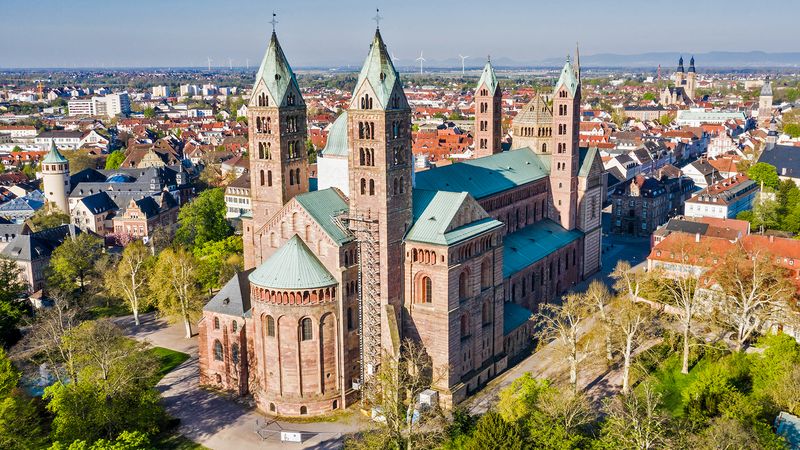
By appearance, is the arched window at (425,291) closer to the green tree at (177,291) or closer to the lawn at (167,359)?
the lawn at (167,359)

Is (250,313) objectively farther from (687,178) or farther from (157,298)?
(687,178)

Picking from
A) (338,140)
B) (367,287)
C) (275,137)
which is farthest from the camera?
(338,140)

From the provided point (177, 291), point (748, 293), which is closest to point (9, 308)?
point (177, 291)

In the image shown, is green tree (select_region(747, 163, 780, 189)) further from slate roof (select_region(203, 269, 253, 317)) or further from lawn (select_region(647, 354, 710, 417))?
slate roof (select_region(203, 269, 253, 317))

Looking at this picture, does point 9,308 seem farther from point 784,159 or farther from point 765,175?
point 784,159

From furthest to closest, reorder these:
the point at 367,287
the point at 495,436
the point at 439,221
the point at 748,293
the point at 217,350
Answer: the point at 748,293 < the point at 217,350 < the point at 439,221 < the point at 367,287 < the point at 495,436

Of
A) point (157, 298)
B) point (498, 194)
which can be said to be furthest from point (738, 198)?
point (157, 298)

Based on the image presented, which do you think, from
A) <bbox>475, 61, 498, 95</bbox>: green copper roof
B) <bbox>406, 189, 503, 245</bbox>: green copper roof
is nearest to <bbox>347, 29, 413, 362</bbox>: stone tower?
<bbox>406, 189, 503, 245</bbox>: green copper roof
